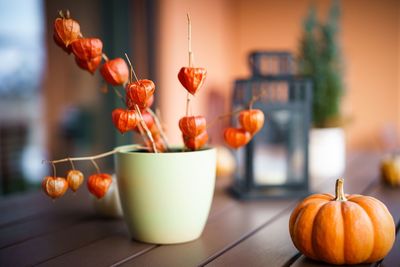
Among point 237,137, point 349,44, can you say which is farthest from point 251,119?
point 349,44

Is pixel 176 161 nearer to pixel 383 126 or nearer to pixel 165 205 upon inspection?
pixel 165 205

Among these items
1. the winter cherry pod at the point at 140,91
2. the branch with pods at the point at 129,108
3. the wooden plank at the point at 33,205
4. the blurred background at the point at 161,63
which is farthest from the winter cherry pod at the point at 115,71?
the blurred background at the point at 161,63

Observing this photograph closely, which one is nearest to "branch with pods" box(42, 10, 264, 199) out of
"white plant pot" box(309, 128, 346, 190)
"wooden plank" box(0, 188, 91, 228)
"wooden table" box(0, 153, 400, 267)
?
"wooden table" box(0, 153, 400, 267)

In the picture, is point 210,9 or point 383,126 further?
point 383,126

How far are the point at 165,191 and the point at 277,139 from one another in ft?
1.68

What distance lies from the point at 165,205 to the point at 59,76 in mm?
5505

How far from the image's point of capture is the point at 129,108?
0.70 metres

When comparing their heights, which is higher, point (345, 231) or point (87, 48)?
point (87, 48)

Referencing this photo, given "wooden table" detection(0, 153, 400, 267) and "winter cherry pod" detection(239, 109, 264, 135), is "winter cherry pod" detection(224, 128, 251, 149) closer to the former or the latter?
"winter cherry pod" detection(239, 109, 264, 135)

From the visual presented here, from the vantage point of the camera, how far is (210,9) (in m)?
3.91

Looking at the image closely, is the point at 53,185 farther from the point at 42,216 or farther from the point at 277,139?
the point at 277,139

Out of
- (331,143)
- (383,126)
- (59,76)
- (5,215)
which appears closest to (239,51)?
(383,126)

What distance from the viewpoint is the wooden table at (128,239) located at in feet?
2.37

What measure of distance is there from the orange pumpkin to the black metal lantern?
461 mm
